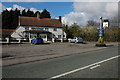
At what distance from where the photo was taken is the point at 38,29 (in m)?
61.8

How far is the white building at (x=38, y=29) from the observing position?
189ft

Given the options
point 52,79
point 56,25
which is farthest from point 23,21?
point 52,79

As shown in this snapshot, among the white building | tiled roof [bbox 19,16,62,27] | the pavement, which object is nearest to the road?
the pavement

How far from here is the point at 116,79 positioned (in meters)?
7.22

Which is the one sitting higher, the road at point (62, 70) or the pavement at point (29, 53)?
the pavement at point (29, 53)

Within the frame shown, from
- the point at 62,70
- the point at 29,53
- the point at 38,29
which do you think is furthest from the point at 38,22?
the point at 62,70

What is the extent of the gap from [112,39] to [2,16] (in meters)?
51.6

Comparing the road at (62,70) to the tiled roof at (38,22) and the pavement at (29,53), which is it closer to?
the pavement at (29,53)

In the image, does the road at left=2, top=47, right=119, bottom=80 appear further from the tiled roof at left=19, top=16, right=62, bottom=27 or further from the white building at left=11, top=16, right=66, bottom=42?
the tiled roof at left=19, top=16, right=62, bottom=27

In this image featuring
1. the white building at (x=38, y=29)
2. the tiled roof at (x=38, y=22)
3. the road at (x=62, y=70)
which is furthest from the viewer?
the tiled roof at (x=38, y=22)

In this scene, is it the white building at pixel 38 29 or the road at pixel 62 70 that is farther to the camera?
the white building at pixel 38 29

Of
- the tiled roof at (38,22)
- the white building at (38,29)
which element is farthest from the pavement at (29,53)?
A: the tiled roof at (38,22)

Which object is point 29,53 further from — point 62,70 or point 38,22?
point 38,22

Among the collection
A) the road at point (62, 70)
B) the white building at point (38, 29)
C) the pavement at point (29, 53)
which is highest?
the white building at point (38, 29)
